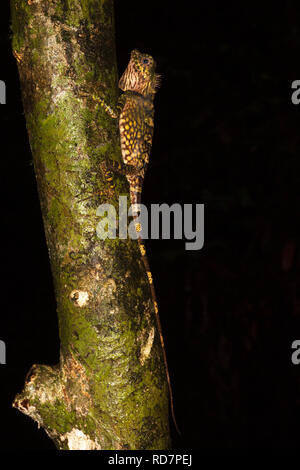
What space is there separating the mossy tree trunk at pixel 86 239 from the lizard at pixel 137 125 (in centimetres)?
5

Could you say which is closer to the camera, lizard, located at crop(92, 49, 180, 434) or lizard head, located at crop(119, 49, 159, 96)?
lizard, located at crop(92, 49, 180, 434)

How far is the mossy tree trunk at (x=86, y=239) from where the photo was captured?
1.14m

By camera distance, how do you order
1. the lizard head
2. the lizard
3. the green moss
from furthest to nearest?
the lizard head, the lizard, the green moss

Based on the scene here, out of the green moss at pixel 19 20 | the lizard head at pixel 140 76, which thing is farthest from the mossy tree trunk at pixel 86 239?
the lizard head at pixel 140 76

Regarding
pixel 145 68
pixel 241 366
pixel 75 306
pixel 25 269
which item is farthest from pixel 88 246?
pixel 241 366

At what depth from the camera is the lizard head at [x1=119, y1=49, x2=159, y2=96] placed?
1.64 meters

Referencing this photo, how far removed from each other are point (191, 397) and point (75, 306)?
7.26 feet

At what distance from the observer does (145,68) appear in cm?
165

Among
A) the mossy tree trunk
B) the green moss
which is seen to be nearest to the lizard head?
the mossy tree trunk

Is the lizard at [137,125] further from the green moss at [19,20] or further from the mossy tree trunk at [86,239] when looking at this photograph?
the green moss at [19,20]

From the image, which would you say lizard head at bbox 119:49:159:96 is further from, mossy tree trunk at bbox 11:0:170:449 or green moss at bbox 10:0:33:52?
green moss at bbox 10:0:33:52

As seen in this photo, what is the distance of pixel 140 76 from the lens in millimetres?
1640

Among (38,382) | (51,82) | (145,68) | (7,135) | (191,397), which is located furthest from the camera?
(191,397)

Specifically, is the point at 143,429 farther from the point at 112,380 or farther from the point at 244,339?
the point at 244,339
